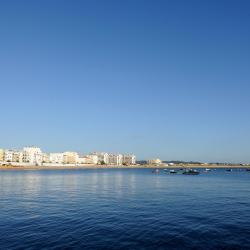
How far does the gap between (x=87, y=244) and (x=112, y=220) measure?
11.7 meters

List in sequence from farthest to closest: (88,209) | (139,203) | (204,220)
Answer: (139,203), (88,209), (204,220)

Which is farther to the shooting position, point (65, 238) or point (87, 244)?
point (65, 238)

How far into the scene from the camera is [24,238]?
31.5 meters

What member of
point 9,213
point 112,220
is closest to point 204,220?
point 112,220

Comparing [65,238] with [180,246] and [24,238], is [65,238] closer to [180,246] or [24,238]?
[24,238]

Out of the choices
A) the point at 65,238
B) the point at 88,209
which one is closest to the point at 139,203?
the point at 88,209

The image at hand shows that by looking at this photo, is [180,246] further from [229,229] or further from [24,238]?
[24,238]

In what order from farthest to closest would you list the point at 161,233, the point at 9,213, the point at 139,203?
the point at 139,203 → the point at 9,213 → the point at 161,233

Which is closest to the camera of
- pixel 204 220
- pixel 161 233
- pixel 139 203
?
pixel 161 233

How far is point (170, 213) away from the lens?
46438mm

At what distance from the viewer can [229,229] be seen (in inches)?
1415

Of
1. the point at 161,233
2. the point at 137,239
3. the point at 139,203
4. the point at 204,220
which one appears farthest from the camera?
the point at 139,203

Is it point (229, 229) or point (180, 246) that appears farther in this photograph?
point (229, 229)

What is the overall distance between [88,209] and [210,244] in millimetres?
25226
